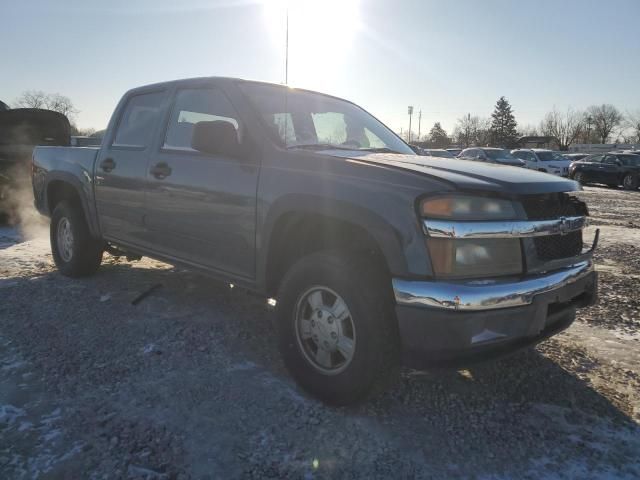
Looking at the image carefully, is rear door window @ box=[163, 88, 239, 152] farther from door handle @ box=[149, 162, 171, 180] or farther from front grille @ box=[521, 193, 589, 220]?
front grille @ box=[521, 193, 589, 220]

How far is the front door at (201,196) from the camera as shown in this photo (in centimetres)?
322

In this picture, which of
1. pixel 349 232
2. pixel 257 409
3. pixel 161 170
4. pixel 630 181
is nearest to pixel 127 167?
pixel 161 170

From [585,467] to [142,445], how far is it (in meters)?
2.08

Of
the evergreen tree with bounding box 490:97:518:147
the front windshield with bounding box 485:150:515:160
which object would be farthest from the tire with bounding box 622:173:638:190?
the evergreen tree with bounding box 490:97:518:147

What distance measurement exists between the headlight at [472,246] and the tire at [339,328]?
390 millimetres

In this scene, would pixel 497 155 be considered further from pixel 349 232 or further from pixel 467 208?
pixel 467 208

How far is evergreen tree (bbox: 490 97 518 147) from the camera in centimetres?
8900

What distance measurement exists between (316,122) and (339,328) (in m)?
1.75

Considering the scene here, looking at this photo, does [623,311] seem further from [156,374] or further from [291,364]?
[156,374]

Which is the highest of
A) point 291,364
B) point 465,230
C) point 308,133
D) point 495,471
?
point 308,133

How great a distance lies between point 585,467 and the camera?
2.31 meters

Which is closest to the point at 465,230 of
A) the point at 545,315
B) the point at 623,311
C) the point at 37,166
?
the point at 545,315

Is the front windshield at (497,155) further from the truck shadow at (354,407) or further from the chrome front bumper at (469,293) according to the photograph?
the chrome front bumper at (469,293)

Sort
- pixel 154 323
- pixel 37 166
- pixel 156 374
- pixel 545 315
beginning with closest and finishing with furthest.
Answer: pixel 545 315 → pixel 156 374 → pixel 154 323 → pixel 37 166
